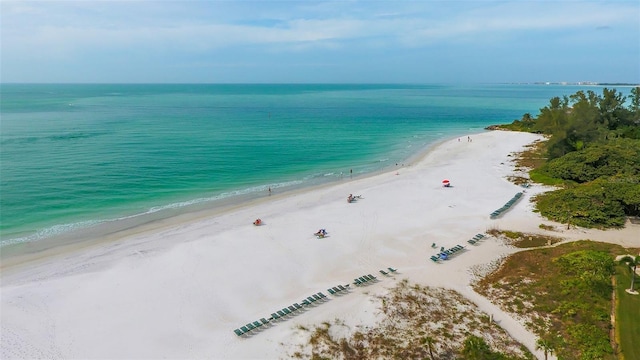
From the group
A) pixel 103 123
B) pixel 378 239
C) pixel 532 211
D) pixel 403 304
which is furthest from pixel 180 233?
pixel 103 123

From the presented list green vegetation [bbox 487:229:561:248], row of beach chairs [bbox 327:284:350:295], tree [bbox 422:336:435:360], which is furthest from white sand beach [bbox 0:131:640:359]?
tree [bbox 422:336:435:360]

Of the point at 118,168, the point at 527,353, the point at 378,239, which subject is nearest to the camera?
the point at 527,353

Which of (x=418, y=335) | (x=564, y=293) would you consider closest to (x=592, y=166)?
(x=564, y=293)

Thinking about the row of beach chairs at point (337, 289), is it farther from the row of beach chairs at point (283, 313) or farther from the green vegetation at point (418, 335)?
the green vegetation at point (418, 335)

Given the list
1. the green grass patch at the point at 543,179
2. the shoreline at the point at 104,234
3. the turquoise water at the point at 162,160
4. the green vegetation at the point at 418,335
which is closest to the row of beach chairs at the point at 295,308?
the green vegetation at the point at 418,335

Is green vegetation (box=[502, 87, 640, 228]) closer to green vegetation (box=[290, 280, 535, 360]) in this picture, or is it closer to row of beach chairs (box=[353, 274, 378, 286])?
green vegetation (box=[290, 280, 535, 360])

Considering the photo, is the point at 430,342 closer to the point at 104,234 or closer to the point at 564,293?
the point at 564,293

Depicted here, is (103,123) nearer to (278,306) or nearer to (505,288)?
(278,306)
